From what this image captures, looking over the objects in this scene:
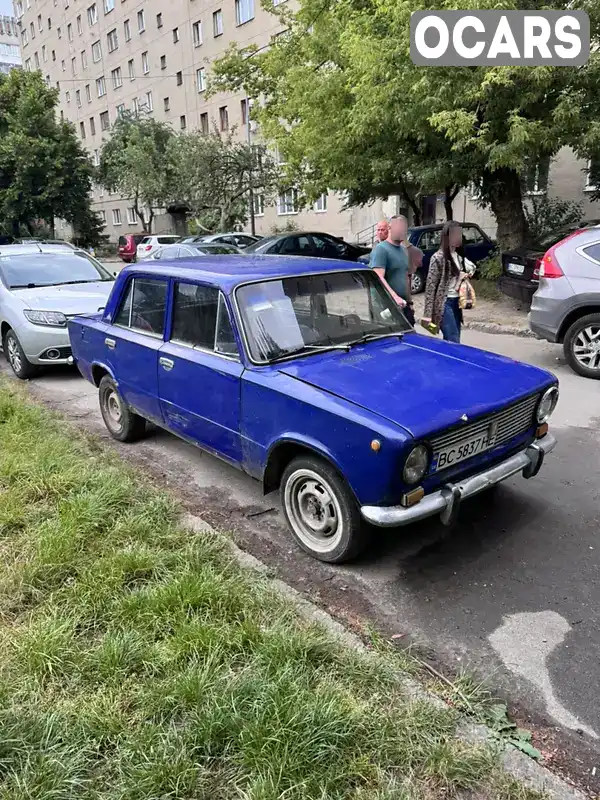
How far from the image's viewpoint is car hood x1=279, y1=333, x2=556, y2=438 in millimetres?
3215

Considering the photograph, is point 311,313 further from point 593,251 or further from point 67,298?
point 67,298

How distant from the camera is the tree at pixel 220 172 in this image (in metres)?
25.7

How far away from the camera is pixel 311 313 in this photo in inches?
162

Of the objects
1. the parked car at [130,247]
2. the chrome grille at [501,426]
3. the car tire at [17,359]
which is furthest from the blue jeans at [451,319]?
the parked car at [130,247]

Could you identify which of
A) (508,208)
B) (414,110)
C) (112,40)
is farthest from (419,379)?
(112,40)

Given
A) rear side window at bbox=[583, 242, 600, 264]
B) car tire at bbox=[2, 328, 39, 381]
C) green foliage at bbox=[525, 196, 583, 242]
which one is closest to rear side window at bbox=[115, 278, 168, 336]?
car tire at bbox=[2, 328, 39, 381]

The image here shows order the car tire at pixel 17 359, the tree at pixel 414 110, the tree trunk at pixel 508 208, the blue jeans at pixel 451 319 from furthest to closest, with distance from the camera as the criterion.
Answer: the tree trunk at pixel 508 208, the tree at pixel 414 110, the car tire at pixel 17 359, the blue jeans at pixel 451 319

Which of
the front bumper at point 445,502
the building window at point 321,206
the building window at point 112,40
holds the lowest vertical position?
the front bumper at point 445,502

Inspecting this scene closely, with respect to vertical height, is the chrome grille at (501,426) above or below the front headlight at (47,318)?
below

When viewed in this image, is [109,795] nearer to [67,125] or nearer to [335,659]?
[335,659]

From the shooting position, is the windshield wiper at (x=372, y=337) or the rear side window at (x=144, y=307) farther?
the rear side window at (x=144, y=307)

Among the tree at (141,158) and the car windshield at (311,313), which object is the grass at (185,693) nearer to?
the car windshield at (311,313)

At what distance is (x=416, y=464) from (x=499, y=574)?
946 mm

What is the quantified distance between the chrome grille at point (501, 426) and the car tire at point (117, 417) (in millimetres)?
3297
